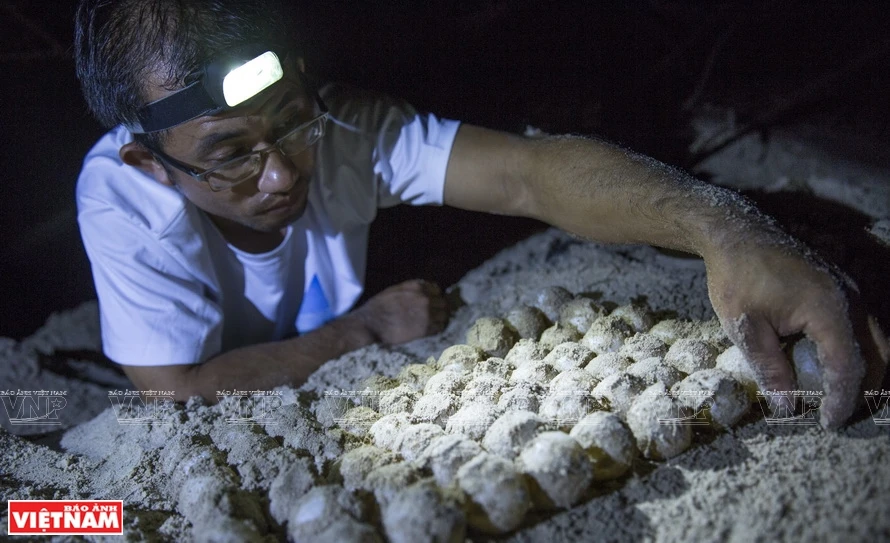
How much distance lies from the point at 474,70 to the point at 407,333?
1.63 metres

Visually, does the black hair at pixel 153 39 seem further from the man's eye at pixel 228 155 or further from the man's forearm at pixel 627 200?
the man's forearm at pixel 627 200

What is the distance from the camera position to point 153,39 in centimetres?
174

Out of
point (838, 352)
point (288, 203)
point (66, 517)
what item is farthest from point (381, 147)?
point (838, 352)

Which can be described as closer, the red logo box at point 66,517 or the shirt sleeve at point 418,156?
the red logo box at point 66,517

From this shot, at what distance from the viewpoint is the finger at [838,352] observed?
1.25 meters

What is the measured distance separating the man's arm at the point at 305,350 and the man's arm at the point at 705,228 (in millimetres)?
492

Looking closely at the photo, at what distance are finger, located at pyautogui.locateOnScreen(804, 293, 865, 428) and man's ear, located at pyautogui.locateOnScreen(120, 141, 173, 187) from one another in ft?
6.34

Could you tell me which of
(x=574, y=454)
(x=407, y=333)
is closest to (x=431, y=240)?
(x=407, y=333)

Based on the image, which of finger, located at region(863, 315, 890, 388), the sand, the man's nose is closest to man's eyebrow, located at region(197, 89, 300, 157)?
the man's nose

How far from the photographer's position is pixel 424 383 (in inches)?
73.4

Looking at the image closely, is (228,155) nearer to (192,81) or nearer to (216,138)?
(216,138)

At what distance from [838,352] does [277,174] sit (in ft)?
5.17

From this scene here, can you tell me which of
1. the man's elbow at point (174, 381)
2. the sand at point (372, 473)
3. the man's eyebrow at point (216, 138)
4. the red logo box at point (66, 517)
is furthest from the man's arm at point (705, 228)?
the red logo box at point (66, 517)

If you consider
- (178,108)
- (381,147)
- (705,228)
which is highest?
(178,108)
